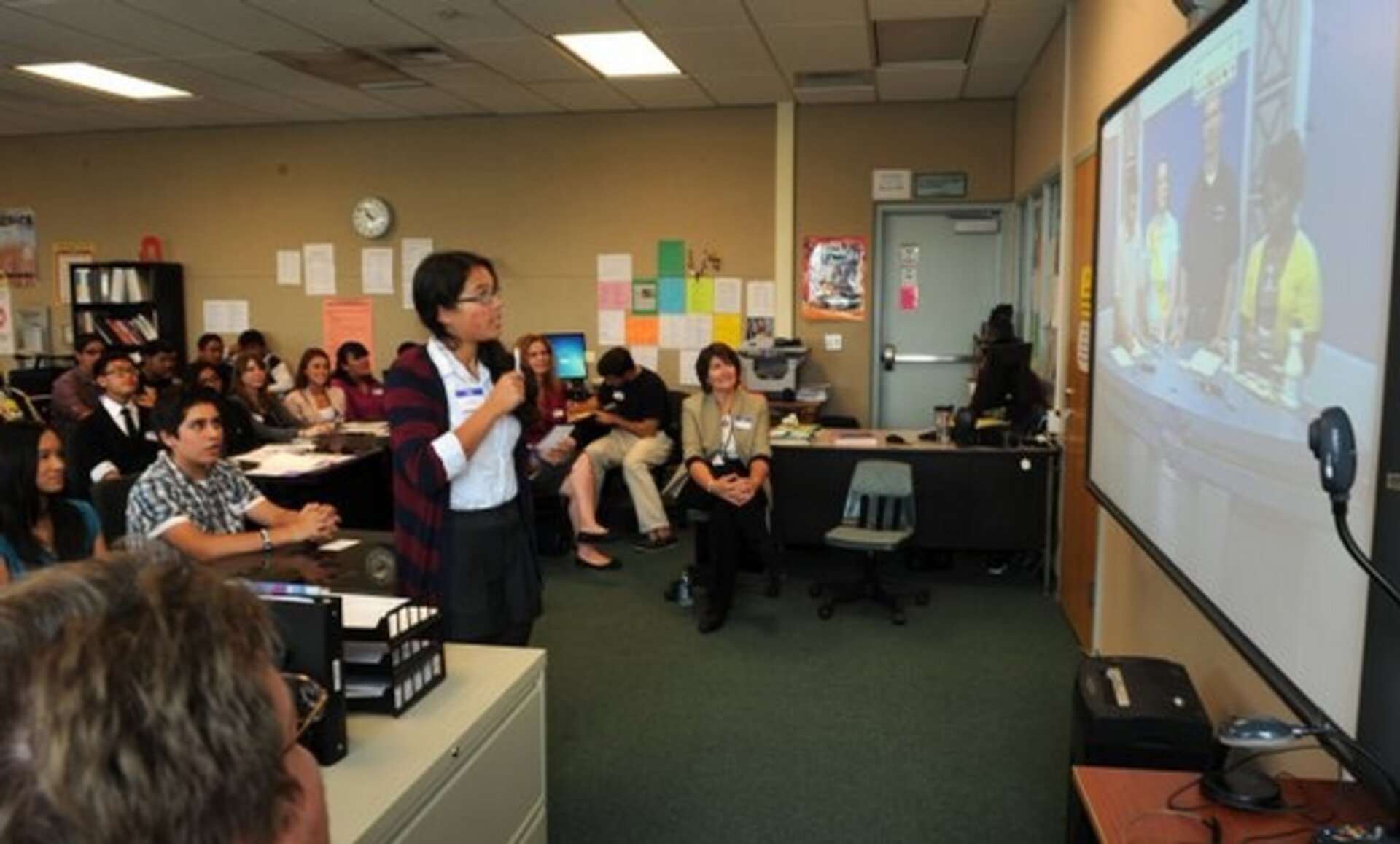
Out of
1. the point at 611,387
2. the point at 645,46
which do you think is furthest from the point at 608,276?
the point at 645,46

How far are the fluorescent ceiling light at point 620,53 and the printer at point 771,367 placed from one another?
73.7 inches

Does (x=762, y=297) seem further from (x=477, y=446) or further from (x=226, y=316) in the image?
(x=477, y=446)

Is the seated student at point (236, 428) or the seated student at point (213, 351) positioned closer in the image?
the seated student at point (236, 428)

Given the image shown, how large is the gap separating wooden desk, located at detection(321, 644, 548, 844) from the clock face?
6175 millimetres

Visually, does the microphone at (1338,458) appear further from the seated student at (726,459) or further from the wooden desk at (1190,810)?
the seated student at (726,459)

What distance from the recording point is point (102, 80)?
6328 millimetres

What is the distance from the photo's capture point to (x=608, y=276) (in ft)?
24.5

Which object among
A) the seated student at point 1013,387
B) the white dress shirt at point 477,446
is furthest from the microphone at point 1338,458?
the seated student at point 1013,387

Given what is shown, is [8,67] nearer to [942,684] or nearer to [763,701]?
[763,701]

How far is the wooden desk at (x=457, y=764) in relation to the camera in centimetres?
151

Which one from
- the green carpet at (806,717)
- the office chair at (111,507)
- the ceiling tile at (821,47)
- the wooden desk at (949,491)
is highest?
the ceiling tile at (821,47)

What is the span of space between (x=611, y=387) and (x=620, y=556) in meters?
1.03

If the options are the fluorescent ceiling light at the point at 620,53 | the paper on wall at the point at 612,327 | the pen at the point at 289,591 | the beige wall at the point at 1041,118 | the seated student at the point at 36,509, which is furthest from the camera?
the paper on wall at the point at 612,327

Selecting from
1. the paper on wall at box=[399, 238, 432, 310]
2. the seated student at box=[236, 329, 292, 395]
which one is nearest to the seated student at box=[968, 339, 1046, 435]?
the paper on wall at box=[399, 238, 432, 310]
